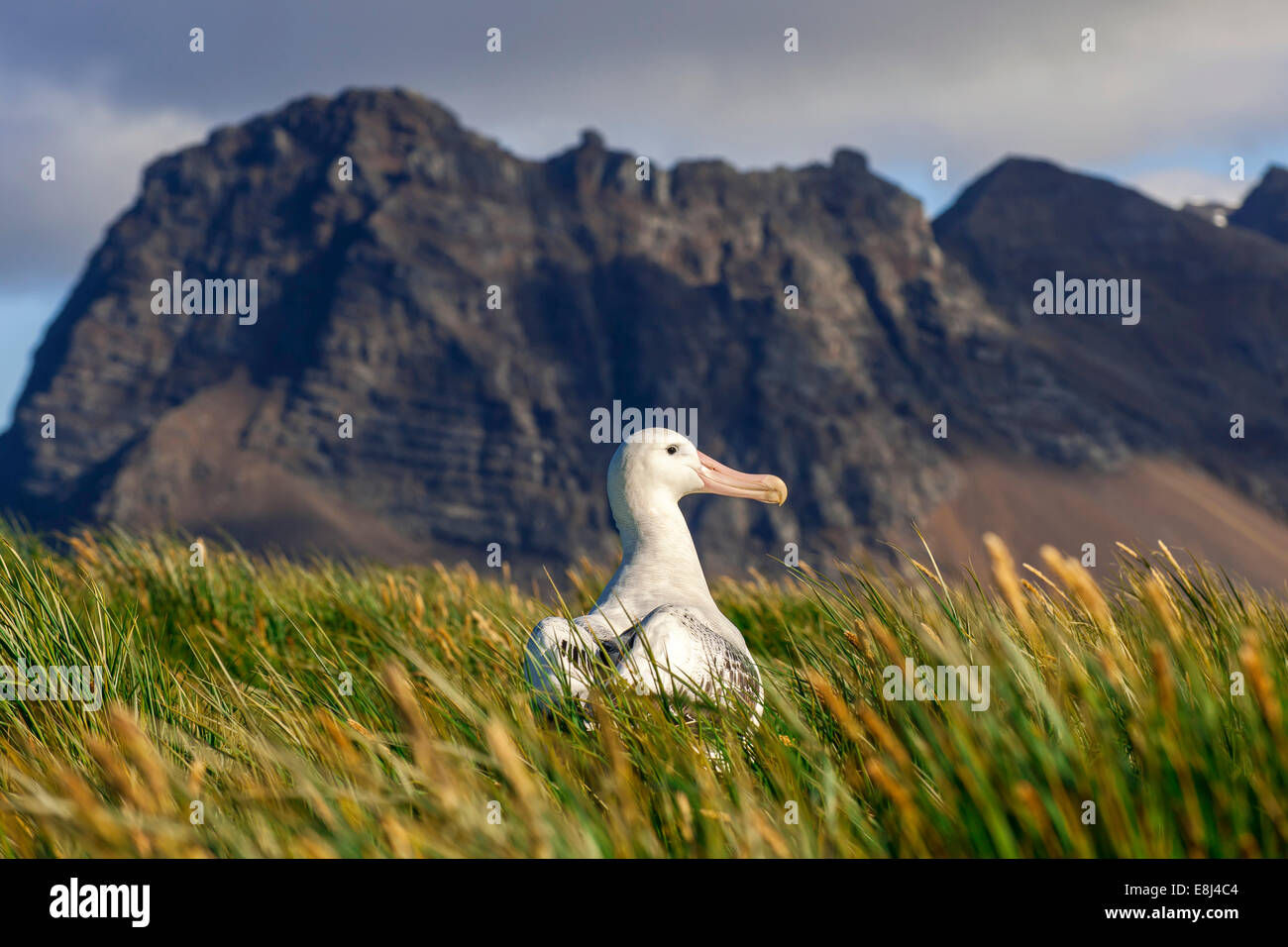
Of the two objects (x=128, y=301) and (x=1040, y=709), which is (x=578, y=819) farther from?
(x=128, y=301)

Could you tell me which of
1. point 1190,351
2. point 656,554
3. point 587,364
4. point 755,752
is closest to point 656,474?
point 656,554

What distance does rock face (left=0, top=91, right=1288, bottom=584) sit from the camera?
6575 inches

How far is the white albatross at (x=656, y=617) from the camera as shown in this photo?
3170mm

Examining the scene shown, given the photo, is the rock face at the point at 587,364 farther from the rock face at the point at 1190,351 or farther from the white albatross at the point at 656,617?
the white albatross at the point at 656,617

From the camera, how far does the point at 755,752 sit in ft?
9.09

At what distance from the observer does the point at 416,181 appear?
618 ft

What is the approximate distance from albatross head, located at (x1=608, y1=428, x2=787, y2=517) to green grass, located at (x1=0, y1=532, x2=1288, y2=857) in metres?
0.72

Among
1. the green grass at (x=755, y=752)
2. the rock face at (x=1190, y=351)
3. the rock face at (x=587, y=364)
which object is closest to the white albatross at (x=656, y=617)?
the green grass at (x=755, y=752)

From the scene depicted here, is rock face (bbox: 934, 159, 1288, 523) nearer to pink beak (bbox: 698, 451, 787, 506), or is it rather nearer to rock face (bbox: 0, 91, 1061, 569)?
rock face (bbox: 0, 91, 1061, 569)

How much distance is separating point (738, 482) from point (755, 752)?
183 cm

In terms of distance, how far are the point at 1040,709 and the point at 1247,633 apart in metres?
0.70

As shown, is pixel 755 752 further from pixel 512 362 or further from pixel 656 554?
pixel 512 362

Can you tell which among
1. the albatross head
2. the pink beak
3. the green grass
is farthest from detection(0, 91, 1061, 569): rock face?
the green grass

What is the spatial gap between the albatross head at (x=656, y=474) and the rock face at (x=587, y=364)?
149670mm
